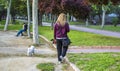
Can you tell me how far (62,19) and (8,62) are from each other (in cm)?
245

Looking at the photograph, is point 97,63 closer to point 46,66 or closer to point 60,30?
point 46,66

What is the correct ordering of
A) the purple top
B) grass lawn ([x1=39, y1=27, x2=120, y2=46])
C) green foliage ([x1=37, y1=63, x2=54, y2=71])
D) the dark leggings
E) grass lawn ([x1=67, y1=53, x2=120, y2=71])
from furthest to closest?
grass lawn ([x1=39, y1=27, x2=120, y2=46])
the dark leggings
the purple top
green foliage ([x1=37, y1=63, x2=54, y2=71])
grass lawn ([x1=67, y1=53, x2=120, y2=71])

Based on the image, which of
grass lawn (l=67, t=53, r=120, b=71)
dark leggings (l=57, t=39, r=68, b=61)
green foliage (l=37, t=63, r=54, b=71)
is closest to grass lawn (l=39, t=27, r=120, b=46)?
grass lawn (l=67, t=53, r=120, b=71)

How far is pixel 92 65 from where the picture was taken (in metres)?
10.8

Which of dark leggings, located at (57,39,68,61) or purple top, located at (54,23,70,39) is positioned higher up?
purple top, located at (54,23,70,39)

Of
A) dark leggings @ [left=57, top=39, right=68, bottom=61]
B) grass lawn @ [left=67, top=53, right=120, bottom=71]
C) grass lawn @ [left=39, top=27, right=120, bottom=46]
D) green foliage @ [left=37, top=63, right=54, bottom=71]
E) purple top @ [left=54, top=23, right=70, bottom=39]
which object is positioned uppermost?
purple top @ [left=54, top=23, right=70, bottom=39]

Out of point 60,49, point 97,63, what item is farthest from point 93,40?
point 97,63

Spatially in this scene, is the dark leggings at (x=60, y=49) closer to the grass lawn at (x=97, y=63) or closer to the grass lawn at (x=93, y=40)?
the grass lawn at (x=97, y=63)

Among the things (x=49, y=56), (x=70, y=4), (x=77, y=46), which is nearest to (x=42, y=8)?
(x=70, y=4)

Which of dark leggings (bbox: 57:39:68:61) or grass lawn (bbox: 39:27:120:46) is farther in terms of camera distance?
grass lawn (bbox: 39:27:120:46)

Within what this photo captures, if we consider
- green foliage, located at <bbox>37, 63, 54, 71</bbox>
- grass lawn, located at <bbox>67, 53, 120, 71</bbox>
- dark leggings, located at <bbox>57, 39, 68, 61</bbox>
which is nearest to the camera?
grass lawn, located at <bbox>67, 53, 120, 71</bbox>

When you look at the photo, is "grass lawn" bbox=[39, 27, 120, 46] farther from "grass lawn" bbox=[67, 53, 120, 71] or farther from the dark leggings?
the dark leggings

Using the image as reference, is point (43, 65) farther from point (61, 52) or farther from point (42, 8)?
point (42, 8)

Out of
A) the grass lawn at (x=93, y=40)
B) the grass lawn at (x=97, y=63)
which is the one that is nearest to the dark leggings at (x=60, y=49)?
the grass lawn at (x=97, y=63)
